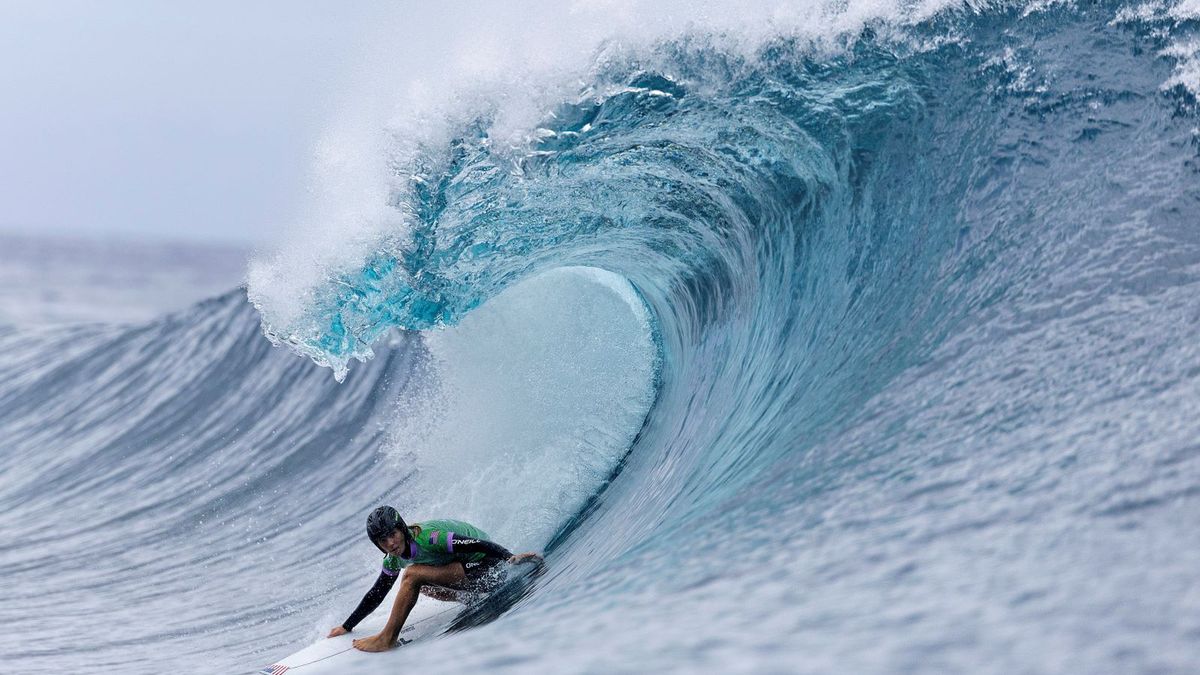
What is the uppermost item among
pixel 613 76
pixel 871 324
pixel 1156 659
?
pixel 613 76

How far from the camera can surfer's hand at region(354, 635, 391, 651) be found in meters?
3.98

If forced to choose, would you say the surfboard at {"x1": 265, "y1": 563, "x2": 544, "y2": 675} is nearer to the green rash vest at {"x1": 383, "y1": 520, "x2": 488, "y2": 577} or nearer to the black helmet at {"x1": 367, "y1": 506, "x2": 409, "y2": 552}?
the green rash vest at {"x1": 383, "y1": 520, "x2": 488, "y2": 577}

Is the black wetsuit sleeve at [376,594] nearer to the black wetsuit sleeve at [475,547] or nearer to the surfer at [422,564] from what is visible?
the surfer at [422,564]

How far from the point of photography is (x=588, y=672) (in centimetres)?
198

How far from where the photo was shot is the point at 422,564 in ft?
13.7

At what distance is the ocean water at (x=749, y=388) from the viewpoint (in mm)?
2146

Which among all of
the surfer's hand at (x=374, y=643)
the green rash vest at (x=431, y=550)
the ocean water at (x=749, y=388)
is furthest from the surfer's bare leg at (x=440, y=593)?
the ocean water at (x=749, y=388)

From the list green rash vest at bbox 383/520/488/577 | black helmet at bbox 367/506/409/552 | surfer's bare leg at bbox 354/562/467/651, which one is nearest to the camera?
surfer's bare leg at bbox 354/562/467/651

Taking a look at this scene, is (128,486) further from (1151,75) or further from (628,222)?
(1151,75)

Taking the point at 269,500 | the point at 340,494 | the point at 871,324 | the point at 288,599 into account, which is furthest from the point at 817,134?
the point at 269,500

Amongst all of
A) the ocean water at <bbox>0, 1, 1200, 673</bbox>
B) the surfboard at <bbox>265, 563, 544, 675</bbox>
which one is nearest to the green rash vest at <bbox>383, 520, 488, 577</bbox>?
the surfboard at <bbox>265, 563, 544, 675</bbox>

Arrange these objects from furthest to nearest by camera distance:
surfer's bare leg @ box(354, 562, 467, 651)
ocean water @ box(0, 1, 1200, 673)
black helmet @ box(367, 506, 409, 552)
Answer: black helmet @ box(367, 506, 409, 552), surfer's bare leg @ box(354, 562, 467, 651), ocean water @ box(0, 1, 1200, 673)

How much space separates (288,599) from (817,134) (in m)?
4.44

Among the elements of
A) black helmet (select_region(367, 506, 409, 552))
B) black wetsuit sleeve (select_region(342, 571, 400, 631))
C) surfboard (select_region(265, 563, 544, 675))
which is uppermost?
black helmet (select_region(367, 506, 409, 552))
